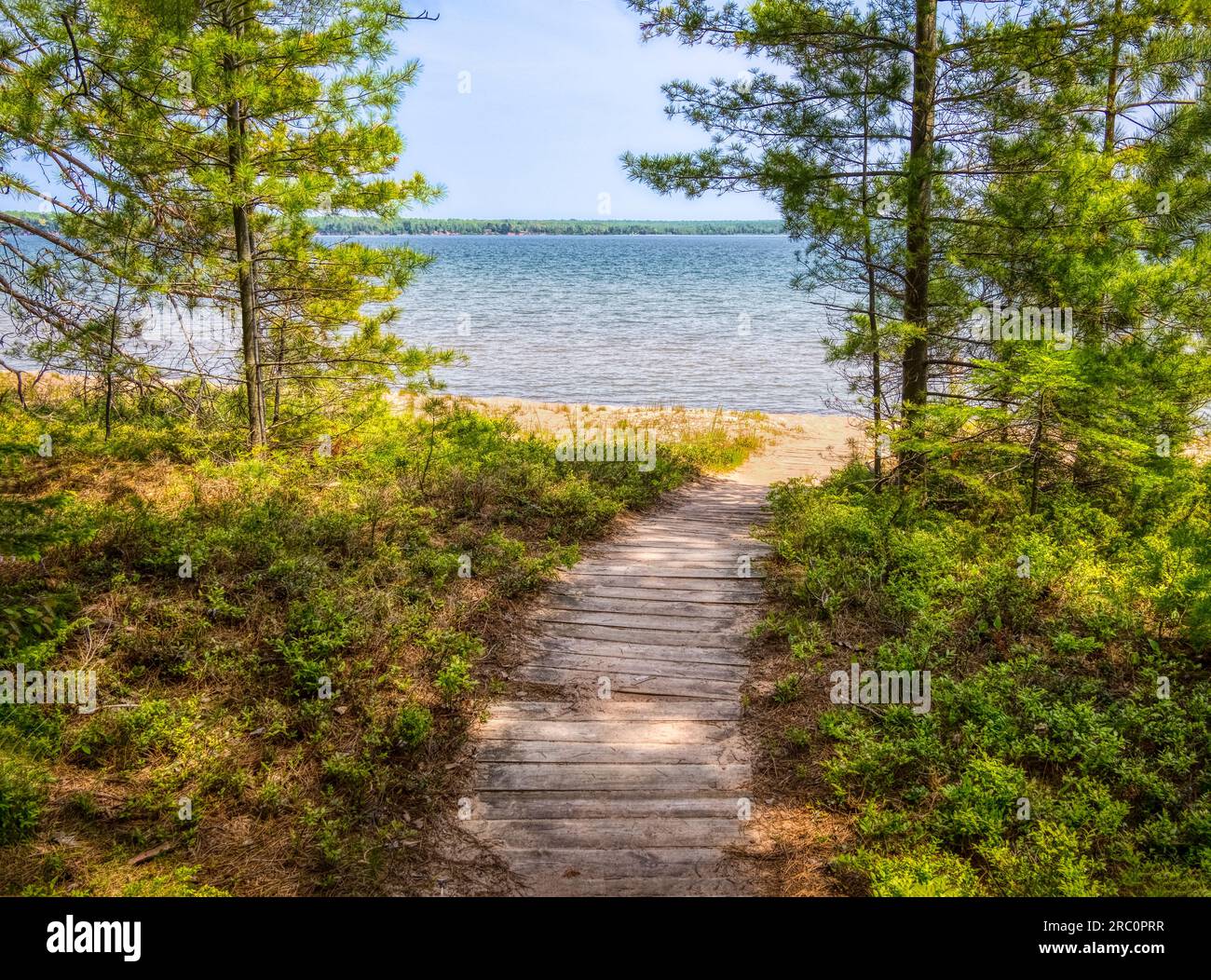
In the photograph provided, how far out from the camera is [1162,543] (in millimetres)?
6926

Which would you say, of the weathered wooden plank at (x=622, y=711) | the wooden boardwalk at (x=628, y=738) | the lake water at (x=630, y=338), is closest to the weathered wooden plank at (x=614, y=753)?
the wooden boardwalk at (x=628, y=738)

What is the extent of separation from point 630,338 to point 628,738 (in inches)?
1241

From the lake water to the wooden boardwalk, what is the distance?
20.7 feet

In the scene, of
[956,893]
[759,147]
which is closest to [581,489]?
[759,147]

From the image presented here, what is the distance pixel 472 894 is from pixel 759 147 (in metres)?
8.82

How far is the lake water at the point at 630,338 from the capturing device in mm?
24734

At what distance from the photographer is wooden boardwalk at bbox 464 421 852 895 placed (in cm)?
424

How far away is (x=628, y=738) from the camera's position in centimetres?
534

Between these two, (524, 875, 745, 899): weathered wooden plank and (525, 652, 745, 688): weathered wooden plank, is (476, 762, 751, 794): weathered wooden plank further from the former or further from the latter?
(525, 652, 745, 688): weathered wooden plank

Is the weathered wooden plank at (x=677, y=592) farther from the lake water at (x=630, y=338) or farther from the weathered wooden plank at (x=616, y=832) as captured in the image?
the lake water at (x=630, y=338)

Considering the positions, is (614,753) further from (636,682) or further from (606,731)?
(636,682)

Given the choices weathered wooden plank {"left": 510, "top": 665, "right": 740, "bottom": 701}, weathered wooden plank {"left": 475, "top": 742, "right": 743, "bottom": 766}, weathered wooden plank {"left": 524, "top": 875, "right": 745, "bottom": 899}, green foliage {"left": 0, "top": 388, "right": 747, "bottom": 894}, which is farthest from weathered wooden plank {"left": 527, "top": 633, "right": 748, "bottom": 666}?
weathered wooden plank {"left": 524, "top": 875, "right": 745, "bottom": 899}

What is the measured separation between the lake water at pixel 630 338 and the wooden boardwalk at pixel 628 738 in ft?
20.7
